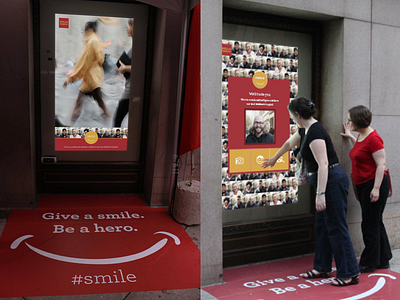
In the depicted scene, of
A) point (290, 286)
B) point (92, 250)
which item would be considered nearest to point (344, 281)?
point (290, 286)

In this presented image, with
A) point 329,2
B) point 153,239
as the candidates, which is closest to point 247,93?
point 329,2

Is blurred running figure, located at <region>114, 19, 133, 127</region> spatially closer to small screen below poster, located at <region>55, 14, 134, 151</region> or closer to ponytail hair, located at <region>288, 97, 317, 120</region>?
small screen below poster, located at <region>55, 14, 134, 151</region>

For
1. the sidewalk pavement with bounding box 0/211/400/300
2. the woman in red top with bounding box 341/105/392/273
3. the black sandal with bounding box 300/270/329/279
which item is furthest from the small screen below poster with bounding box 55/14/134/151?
the woman in red top with bounding box 341/105/392/273

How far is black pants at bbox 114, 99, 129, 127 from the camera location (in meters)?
2.18

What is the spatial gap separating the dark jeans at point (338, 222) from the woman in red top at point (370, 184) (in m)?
0.39

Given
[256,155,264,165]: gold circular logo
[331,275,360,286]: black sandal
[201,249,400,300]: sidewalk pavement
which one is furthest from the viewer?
[256,155,264,165]: gold circular logo

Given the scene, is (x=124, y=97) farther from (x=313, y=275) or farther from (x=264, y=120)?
(x=313, y=275)

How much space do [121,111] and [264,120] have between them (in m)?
1.20

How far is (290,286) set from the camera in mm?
2781

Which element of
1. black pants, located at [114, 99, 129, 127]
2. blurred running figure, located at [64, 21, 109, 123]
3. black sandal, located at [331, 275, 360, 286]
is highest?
blurred running figure, located at [64, 21, 109, 123]

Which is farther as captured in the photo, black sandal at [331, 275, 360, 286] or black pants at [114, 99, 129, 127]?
A: black sandal at [331, 275, 360, 286]

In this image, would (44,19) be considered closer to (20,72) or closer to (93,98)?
(20,72)

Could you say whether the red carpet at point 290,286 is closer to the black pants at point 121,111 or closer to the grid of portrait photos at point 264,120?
the grid of portrait photos at point 264,120

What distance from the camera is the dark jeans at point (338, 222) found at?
2715mm
